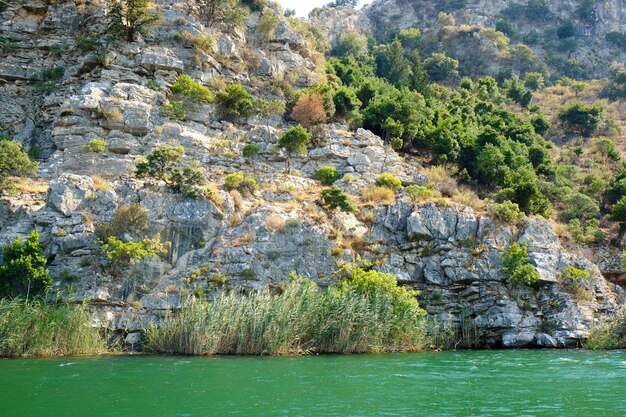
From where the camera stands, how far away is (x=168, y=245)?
3102 cm

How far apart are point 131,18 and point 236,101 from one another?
10.8 meters

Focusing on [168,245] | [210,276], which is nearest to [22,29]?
[168,245]

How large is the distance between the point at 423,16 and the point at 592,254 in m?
75.6

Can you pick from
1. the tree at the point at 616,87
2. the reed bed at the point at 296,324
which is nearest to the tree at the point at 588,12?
A: the tree at the point at 616,87

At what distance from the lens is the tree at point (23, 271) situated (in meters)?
26.6

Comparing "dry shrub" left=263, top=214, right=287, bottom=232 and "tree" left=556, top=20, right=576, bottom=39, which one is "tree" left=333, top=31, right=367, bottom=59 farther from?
"dry shrub" left=263, top=214, right=287, bottom=232

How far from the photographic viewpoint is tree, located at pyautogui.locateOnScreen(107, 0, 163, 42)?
4400cm

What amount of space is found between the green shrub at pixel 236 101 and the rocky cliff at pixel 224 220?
920 millimetres

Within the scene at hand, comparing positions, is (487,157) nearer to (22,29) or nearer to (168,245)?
(168,245)

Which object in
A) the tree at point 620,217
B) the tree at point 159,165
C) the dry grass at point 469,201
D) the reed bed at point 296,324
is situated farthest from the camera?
the tree at point 620,217

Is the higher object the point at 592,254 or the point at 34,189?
the point at 34,189

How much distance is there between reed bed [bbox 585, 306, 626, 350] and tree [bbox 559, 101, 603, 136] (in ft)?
118

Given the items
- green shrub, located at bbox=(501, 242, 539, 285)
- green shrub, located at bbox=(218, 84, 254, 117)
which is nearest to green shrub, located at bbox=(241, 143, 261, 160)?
green shrub, located at bbox=(218, 84, 254, 117)

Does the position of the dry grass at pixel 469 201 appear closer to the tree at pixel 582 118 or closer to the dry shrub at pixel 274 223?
the dry shrub at pixel 274 223
